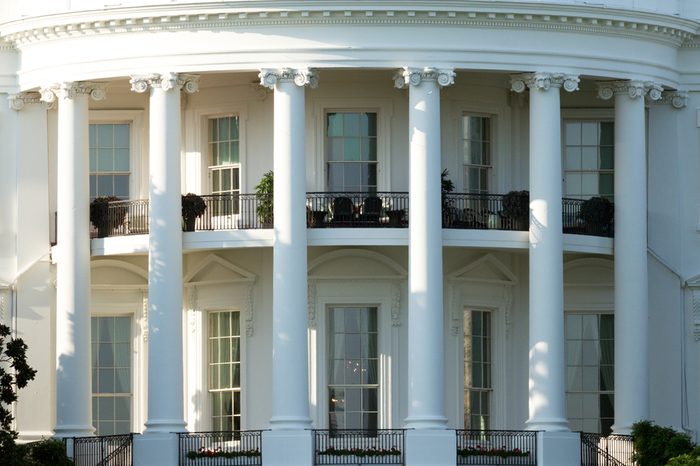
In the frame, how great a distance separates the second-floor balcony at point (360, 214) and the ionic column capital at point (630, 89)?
2.59 metres

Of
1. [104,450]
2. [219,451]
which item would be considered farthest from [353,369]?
[104,450]

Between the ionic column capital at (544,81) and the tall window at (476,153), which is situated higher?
the ionic column capital at (544,81)

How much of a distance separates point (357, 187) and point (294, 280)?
412 centimetres

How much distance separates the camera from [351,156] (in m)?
55.6

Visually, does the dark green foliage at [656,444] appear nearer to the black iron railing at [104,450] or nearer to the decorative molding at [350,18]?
the decorative molding at [350,18]

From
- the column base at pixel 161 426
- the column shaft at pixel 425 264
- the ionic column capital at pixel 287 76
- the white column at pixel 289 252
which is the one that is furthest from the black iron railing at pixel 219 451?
the ionic column capital at pixel 287 76

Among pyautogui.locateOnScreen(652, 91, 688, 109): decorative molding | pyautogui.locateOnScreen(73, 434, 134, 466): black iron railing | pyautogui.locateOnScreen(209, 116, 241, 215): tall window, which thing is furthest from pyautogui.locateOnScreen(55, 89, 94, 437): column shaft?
pyautogui.locateOnScreen(652, 91, 688, 109): decorative molding

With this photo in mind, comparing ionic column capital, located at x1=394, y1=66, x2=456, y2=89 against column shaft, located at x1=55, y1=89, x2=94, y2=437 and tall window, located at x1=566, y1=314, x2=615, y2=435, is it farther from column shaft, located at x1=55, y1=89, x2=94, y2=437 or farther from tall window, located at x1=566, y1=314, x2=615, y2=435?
tall window, located at x1=566, y1=314, x2=615, y2=435

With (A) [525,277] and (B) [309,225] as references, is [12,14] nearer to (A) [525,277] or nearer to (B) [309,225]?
(B) [309,225]

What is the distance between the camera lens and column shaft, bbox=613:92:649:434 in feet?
177

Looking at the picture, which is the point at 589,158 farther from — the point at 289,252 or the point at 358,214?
the point at 289,252

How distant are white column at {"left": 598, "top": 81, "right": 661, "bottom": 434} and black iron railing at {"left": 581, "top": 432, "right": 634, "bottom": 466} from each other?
0.53 m

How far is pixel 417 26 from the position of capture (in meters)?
52.4

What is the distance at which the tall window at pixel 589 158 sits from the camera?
57.3 m
